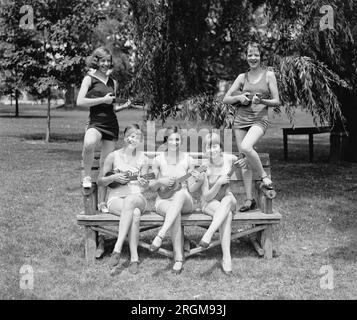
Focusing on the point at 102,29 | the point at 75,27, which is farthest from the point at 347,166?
the point at 102,29

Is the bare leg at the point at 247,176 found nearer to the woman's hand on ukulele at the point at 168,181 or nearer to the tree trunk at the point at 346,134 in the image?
the woman's hand on ukulele at the point at 168,181

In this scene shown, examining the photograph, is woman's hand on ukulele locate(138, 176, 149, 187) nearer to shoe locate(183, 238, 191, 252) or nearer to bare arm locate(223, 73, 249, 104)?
shoe locate(183, 238, 191, 252)

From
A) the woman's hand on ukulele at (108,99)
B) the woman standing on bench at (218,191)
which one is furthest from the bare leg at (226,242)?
the woman's hand on ukulele at (108,99)

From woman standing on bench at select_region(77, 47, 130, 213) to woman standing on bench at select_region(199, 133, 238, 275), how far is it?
3.43 feet

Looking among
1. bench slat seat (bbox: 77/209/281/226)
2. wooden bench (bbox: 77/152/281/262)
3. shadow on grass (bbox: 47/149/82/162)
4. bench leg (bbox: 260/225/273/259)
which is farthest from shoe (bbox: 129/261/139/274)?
shadow on grass (bbox: 47/149/82/162)

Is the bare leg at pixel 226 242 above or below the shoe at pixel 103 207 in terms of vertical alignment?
below

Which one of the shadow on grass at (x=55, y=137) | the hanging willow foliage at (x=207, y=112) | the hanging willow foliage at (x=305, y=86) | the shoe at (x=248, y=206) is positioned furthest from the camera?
the shadow on grass at (x=55, y=137)

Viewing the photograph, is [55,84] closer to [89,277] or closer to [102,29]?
[89,277]

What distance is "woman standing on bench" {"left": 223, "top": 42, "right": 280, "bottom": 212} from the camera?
5660mm

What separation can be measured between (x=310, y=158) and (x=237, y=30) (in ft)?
11.8

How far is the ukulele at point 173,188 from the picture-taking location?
530cm

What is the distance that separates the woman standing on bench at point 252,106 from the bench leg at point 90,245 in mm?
1548
